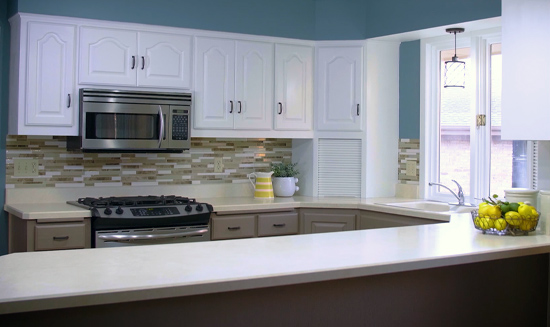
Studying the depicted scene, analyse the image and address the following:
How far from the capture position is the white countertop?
186 centimetres

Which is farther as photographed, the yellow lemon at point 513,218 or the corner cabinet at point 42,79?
the corner cabinet at point 42,79

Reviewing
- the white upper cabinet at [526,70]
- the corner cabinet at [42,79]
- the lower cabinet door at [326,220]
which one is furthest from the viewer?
the lower cabinet door at [326,220]

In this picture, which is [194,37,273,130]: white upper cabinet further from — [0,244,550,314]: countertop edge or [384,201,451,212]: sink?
[0,244,550,314]: countertop edge

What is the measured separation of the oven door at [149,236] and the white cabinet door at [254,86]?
96 centimetres

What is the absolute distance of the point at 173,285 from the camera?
6.31 ft

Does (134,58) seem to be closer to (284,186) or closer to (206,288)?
(284,186)

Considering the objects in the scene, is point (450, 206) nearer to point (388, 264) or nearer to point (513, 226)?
point (513, 226)

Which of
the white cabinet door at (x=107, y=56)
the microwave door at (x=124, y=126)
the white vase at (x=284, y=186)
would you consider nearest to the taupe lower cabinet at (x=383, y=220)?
the white vase at (x=284, y=186)

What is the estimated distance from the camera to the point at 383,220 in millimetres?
4562

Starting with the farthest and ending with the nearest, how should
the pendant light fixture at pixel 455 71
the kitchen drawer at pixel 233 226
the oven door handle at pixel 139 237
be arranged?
1. the pendant light fixture at pixel 455 71
2. the kitchen drawer at pixel 233 226
3. the oven door handle at pixel 139 237

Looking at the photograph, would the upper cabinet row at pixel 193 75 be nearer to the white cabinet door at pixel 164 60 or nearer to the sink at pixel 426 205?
the white cabinet door at pixel 164 60

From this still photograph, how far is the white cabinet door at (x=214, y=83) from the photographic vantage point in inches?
185

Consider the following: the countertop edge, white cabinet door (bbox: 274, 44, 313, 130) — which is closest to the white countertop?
the countertop edge

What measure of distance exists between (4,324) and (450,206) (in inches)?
138
